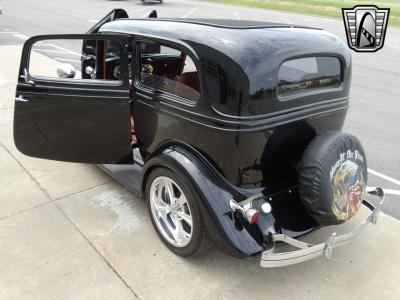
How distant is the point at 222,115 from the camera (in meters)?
2.46

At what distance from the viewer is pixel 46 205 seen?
3.46 metres

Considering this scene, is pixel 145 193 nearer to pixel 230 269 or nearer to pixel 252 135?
pixel 230 269

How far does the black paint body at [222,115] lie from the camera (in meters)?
2.42

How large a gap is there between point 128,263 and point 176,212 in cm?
52

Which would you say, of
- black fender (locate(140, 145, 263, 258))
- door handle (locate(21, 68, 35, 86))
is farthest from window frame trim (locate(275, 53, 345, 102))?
door handle (locate(21, 68, 35, 86))

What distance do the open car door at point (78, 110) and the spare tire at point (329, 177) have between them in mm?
1531

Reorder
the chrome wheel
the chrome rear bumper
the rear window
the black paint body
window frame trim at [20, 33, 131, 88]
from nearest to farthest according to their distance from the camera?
1. the chrome rear bumper
2. the black paint body
3. the rear window
4. the chrome wheel
5. window frame trim at [20, 33, 131, 88]

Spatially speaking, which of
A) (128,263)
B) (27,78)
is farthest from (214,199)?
(27,78)

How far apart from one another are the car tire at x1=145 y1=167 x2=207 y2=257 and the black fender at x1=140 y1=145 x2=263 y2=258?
0.06 meters

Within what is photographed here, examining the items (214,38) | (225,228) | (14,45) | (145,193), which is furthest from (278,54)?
(14,45)

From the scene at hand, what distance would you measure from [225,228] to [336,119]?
139 centimetres

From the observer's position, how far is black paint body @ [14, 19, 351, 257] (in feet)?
7.95

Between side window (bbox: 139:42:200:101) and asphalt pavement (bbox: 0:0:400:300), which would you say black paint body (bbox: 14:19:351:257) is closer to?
side window (bbox: 139:42:200:101)

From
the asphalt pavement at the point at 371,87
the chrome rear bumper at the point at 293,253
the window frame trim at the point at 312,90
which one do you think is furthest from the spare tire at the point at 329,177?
the asphalt pavement at the point at 371,87
